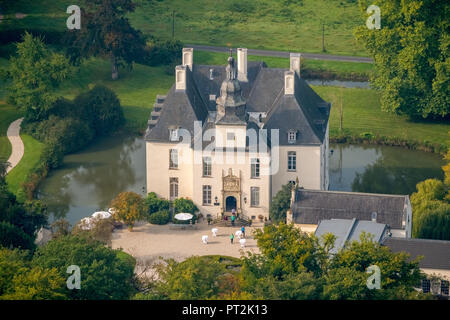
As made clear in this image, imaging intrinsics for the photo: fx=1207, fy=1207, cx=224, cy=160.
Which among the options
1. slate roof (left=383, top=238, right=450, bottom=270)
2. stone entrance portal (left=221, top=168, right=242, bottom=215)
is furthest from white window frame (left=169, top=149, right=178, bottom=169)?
slate roof (left=383, top=238, right=450, bottom=270)

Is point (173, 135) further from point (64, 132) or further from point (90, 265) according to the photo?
point (90, 265)

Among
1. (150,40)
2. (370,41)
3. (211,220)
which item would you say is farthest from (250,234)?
(150,40)

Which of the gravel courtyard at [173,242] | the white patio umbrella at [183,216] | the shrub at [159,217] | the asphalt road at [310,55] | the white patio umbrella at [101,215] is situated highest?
the asphalt road at [310,55]

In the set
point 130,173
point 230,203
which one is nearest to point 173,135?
point 230,203

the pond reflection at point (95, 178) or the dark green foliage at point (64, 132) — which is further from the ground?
the dark green foliage at point (64, 132)

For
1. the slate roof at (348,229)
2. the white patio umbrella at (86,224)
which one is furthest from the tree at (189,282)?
the white patio umbrella at (86,224)

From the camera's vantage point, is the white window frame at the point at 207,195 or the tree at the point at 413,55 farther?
the tree at the point at 413,55

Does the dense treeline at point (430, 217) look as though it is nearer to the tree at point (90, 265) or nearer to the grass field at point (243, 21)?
the tree at point (90, 265)
